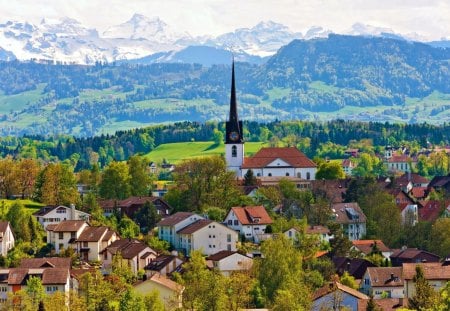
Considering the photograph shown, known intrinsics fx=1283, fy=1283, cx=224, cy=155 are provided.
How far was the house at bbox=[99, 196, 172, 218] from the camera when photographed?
343 feet

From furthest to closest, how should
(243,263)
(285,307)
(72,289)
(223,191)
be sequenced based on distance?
(223,191), (243,263), (72,289), (285,307)

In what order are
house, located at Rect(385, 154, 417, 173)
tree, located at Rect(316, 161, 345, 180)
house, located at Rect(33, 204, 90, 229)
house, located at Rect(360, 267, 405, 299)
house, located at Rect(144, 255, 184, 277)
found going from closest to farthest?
house, located at Rect(360, 267, 405, 299) → house, located at Rect(144, 255, 184, 277) → house, located at Rect(33, 204, 90, 229) → tree, located at Rect(316, 161, 345, 180) → house, located at Rect(385, 154, 417, 173)

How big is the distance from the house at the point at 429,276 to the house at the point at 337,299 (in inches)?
192

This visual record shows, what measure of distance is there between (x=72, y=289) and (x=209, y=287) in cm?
1363

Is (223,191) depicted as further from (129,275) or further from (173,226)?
(129,275)

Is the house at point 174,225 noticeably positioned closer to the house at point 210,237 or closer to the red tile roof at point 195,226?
the red tile roof at point 195,226

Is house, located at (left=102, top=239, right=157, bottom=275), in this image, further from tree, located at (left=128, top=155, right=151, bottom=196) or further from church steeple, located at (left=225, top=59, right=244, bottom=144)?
church steeple, located at (left=225, top=59, right=244, bottom=144)

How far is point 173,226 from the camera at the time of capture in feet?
320

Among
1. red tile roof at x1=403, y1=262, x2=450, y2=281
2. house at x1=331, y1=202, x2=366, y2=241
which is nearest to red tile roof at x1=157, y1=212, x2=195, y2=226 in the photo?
house at x1=331, y1=202, x2=366, y2=241

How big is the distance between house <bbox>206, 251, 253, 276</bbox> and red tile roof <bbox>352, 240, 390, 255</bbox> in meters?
11.4

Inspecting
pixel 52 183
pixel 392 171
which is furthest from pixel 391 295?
pixel 392 171

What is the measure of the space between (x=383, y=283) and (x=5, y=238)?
26603 millimetres

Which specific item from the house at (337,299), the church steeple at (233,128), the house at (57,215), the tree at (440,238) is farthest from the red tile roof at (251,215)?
the church steeple at (233,128)

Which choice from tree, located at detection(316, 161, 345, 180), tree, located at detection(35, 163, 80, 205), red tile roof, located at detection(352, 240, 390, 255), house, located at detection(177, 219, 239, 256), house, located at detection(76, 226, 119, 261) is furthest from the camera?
tree, located at detection(316, 161, 345, 180)
